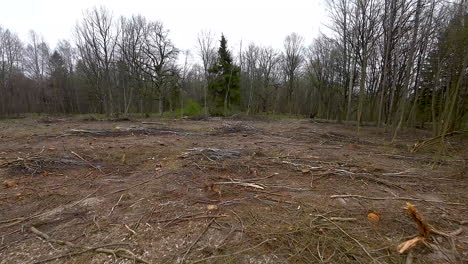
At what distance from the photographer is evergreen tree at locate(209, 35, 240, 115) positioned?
2805 cm

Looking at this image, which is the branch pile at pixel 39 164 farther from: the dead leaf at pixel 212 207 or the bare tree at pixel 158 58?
the bare tree at pixel 158 58

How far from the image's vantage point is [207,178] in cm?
499

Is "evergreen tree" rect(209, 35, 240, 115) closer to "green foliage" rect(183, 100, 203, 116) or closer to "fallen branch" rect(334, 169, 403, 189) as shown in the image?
"green foliage" rect(183, 100, 203, 116)

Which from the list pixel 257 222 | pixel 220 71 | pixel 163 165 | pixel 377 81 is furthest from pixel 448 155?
pixel 220 71

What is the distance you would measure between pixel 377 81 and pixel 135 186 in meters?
26.5

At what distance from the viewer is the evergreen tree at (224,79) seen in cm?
2805

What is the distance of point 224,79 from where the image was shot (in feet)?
91.4

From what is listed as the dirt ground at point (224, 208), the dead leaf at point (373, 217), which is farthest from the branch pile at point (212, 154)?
the dead leaf at point (373, 217)

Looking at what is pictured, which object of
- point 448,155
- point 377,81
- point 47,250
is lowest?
point 47,250

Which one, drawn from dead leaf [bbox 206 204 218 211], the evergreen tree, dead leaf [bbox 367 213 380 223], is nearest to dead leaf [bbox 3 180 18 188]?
dead leaf [bbox 206 204 218 211]

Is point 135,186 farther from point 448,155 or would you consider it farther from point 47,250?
point 448,155

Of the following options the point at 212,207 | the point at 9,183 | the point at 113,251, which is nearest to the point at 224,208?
the point at 212,207

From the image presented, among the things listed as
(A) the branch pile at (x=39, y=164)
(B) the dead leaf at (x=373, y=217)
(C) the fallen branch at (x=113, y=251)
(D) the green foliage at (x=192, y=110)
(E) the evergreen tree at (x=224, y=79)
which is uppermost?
(E) the evergreen tree at (x=224, y=79)

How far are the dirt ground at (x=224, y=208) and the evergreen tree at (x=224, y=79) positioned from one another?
22.2 m
